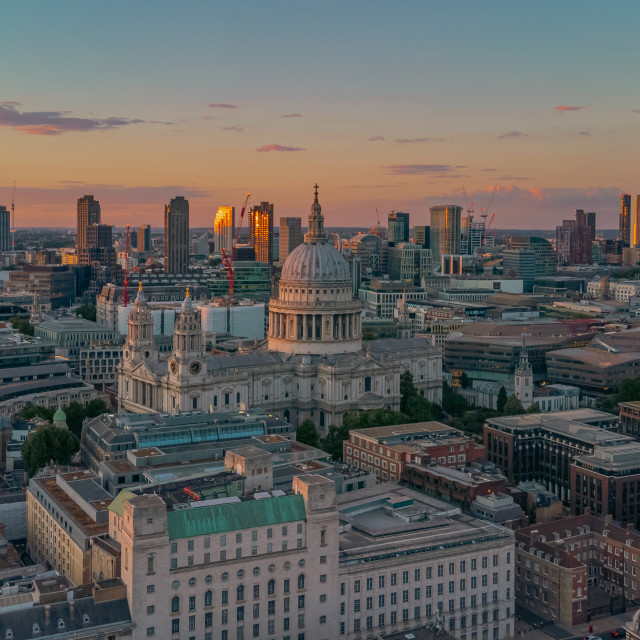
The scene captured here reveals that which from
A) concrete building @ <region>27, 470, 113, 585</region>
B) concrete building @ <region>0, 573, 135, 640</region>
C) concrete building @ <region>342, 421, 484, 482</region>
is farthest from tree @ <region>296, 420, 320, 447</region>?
concrete building @ <region>0, 573, 135, 640</region>

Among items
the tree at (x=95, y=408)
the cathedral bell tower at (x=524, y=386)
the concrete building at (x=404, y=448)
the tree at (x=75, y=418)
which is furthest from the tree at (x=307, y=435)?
the cathedral bell tower at (x=524, y=386)

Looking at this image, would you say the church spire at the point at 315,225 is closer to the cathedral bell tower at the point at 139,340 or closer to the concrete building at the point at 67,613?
the cathedral bell tower at the point at 139,340

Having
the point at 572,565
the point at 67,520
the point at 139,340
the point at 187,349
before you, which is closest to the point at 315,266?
the point at 187,349

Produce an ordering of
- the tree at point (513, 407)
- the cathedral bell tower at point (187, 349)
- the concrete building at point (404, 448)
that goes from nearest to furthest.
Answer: the concrete building at point (404, 448)
the cathedral bell tower at point (187, 349)
the tree at point (513, 407)

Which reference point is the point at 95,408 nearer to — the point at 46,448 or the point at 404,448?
the point at 46,448

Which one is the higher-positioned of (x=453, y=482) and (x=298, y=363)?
(x=298, y=363)

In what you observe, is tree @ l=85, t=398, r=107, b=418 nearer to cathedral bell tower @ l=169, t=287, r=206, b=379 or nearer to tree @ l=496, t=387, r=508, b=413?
cathedral bell tower @ l=169, t=287, r=206, b=379

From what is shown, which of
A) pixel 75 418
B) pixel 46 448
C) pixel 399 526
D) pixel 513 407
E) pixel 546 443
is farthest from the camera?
pixel 513 407
